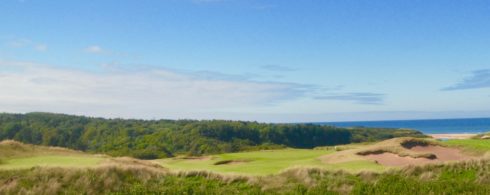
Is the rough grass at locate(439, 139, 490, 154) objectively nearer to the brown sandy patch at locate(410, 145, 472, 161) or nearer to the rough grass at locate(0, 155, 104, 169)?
the brown sandy patch at locate(410, 145, 472, 161)

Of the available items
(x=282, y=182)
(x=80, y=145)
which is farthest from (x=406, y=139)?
(x=80, y=145)

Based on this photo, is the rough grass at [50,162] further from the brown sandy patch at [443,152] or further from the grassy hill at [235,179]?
the brown sandy patch at [443,152]

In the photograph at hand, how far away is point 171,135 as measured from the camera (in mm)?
96688

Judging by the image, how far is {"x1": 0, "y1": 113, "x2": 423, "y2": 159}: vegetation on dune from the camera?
90.8 metres

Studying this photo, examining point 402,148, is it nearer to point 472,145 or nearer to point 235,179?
point 472,145

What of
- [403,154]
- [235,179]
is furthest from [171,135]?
[235,179]

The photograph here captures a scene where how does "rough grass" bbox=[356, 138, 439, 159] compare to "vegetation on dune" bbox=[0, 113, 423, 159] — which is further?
"vegetation on dune" bbox=[0, 113, 423, 159]

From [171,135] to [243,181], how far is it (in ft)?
270

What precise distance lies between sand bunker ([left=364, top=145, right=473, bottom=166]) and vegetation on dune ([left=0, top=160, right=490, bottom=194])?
1886 mm

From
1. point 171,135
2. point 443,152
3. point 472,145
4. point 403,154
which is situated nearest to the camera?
point 403,154

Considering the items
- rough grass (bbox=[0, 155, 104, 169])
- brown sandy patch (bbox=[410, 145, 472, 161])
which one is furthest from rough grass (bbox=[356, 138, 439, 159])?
rough grass (bbox=[0, 155, 104, 169])

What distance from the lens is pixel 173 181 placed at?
16.0m

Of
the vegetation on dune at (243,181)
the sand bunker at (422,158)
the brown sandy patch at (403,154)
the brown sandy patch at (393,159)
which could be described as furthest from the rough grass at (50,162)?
the sand bunker at (422,158)

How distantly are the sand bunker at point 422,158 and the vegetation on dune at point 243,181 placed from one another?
1886 millimetres
